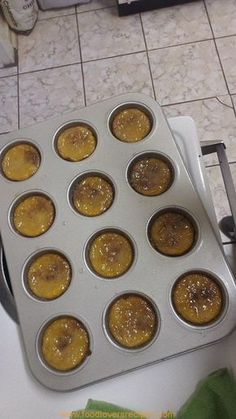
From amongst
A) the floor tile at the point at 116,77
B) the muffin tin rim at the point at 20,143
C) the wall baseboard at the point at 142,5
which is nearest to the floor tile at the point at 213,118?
the floor tile at the point at 116,77

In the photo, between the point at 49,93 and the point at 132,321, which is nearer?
the point at 132,321

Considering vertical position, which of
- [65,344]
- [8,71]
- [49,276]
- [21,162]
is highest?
[8,71]

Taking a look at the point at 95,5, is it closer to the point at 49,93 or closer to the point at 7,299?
the point at 49,93

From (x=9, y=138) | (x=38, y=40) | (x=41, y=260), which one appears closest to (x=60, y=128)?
(x=9, y=138)

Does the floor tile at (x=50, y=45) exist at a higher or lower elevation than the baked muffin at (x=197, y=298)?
higher

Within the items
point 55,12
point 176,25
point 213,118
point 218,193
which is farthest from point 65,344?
point 55,12

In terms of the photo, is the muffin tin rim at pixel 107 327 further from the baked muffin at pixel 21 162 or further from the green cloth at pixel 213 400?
the baked muffin at pixel 21 162

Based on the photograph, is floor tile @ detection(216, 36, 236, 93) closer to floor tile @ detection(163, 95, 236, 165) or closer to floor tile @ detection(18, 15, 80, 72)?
floor tile @ detection(163, 95, 236, 165)
